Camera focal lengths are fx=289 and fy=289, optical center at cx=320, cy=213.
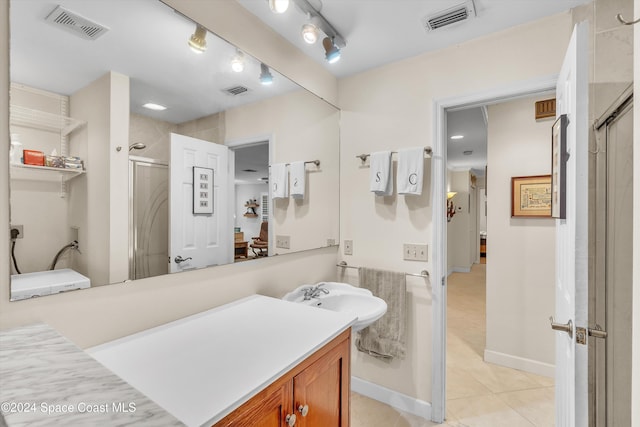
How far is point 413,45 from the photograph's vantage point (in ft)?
6.26

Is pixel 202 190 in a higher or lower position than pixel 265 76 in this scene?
lower

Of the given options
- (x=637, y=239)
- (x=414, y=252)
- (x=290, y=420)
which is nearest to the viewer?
(x=637, y=239)

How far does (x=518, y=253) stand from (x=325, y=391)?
2253 mm

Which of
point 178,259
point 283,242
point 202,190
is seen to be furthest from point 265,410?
point 283,242

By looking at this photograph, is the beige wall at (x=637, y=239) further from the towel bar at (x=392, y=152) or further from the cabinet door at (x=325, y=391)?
the towel bar at (x=392, y=152)

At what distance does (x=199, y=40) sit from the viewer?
1.36 m

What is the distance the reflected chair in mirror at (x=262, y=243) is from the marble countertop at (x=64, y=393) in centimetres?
98

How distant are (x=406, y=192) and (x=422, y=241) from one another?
0.36m

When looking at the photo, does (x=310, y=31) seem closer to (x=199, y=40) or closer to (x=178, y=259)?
(x=199, y=40)

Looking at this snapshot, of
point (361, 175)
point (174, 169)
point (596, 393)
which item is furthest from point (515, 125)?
point (174, 169)

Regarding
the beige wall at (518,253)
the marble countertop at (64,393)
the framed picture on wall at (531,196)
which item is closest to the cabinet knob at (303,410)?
the marble countertop at (64,393)

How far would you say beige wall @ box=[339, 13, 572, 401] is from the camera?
1.69 metres

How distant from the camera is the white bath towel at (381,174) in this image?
2039mm

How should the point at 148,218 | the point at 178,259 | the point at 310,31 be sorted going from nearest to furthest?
the point at 148,218, the point at 178,259, the point at 310,31
